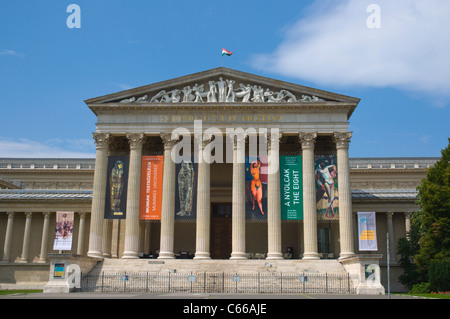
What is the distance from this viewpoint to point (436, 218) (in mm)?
40312

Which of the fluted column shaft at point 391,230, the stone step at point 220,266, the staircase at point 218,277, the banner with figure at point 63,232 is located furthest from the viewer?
the fluted column shaft at point 391,230

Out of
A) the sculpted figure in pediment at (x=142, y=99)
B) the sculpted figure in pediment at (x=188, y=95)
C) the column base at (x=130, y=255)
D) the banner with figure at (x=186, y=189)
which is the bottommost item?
the column base at (x=130, y=255)

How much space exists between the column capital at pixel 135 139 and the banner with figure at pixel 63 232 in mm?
10102

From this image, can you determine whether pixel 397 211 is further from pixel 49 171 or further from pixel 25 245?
pixel 49 171

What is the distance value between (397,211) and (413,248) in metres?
8.90

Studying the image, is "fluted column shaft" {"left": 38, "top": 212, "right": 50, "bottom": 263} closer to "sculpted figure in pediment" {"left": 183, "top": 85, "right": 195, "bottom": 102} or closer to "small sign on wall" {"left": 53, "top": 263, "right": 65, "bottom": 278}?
"small sign on wall" {"left": 53, "top": 263, "right": 65, "bottom": 278}

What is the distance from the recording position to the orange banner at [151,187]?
4500 cm

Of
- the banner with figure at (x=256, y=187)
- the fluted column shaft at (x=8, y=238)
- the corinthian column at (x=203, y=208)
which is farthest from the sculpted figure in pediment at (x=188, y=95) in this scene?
the fluted column shaft at (x=8, y=238)

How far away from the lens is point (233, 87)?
46906mm

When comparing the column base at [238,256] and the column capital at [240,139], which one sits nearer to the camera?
the column base at [238,256]

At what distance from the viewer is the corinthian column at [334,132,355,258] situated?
43281 mm

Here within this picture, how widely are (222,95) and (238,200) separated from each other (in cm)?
999

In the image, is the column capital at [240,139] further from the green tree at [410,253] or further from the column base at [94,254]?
the green tree at [410,253]
